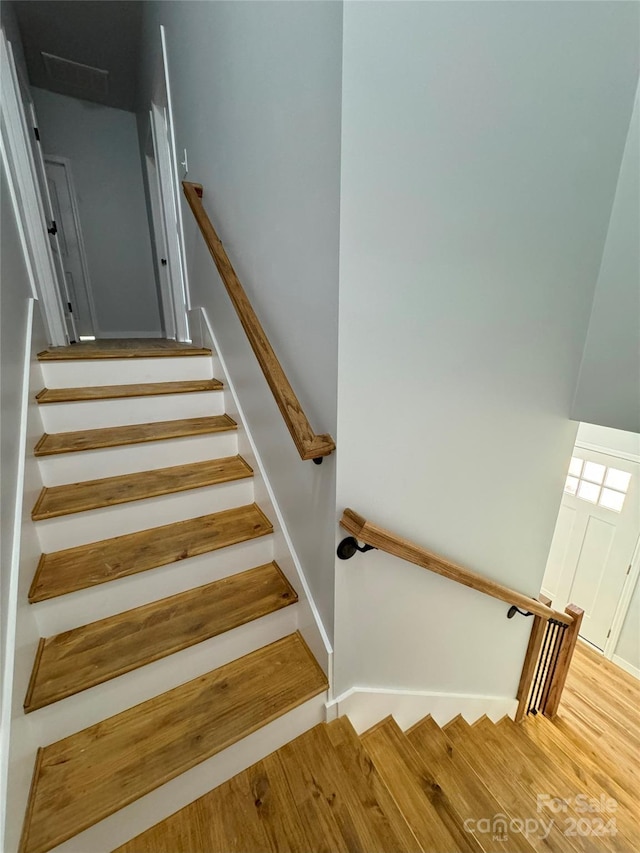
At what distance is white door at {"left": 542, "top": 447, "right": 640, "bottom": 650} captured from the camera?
298cm

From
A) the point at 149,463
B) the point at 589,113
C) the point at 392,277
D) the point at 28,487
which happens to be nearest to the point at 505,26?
the point at 589,113

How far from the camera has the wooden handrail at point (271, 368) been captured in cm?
101

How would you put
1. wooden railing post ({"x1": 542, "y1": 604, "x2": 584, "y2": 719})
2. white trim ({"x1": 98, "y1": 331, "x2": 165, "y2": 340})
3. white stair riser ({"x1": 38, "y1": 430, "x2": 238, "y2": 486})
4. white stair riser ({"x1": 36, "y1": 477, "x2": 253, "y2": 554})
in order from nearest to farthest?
white stair riser ({"x1": 36, "y1": 477, "x2": 253, "y2": 554}) → white stair riser ({"x1": 38, "y1": 430, "x2": 238, "y2": 486}) → wooden railing post ({"x1": 542, "y1": 604, "x2": 584, "y2": 719}) → white trim ({"x1": 98, "y1": 331, "x2": 165, "y2": 340})

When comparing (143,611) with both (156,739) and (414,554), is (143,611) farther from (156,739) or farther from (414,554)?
(414,554)

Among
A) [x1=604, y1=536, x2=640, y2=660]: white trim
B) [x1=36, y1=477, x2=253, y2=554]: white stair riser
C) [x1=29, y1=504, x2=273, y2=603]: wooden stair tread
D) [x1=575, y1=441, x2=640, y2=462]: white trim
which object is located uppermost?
[x1=36, y1=477, x2=253, y2=554]: white stair riser

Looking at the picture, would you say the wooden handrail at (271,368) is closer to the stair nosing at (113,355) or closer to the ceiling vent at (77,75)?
the stair nosing at (113,355)

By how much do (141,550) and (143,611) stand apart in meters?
0.22

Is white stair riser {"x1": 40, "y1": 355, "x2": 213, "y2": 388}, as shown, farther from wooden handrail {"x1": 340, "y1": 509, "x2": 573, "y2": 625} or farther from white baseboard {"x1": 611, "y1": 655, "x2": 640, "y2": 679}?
white baseboard {"x1": 611, "y1": 655, "x2": 640, "y2": 679}

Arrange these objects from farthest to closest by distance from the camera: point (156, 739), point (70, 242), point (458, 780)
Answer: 1. point (70, 242)
2. point (458, 780)
3. point (156, 739)

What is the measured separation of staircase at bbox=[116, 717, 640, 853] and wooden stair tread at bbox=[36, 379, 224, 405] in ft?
5.02

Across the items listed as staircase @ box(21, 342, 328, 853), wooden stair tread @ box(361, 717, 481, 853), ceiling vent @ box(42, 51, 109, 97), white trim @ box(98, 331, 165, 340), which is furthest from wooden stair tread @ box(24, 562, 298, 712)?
ceiling vent @ box(42, 51, 109, 97)

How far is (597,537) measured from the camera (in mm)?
3191

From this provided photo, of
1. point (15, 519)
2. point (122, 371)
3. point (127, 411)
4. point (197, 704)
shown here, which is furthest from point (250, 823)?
point (122, 371)

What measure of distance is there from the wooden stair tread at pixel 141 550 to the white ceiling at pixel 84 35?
358cm
